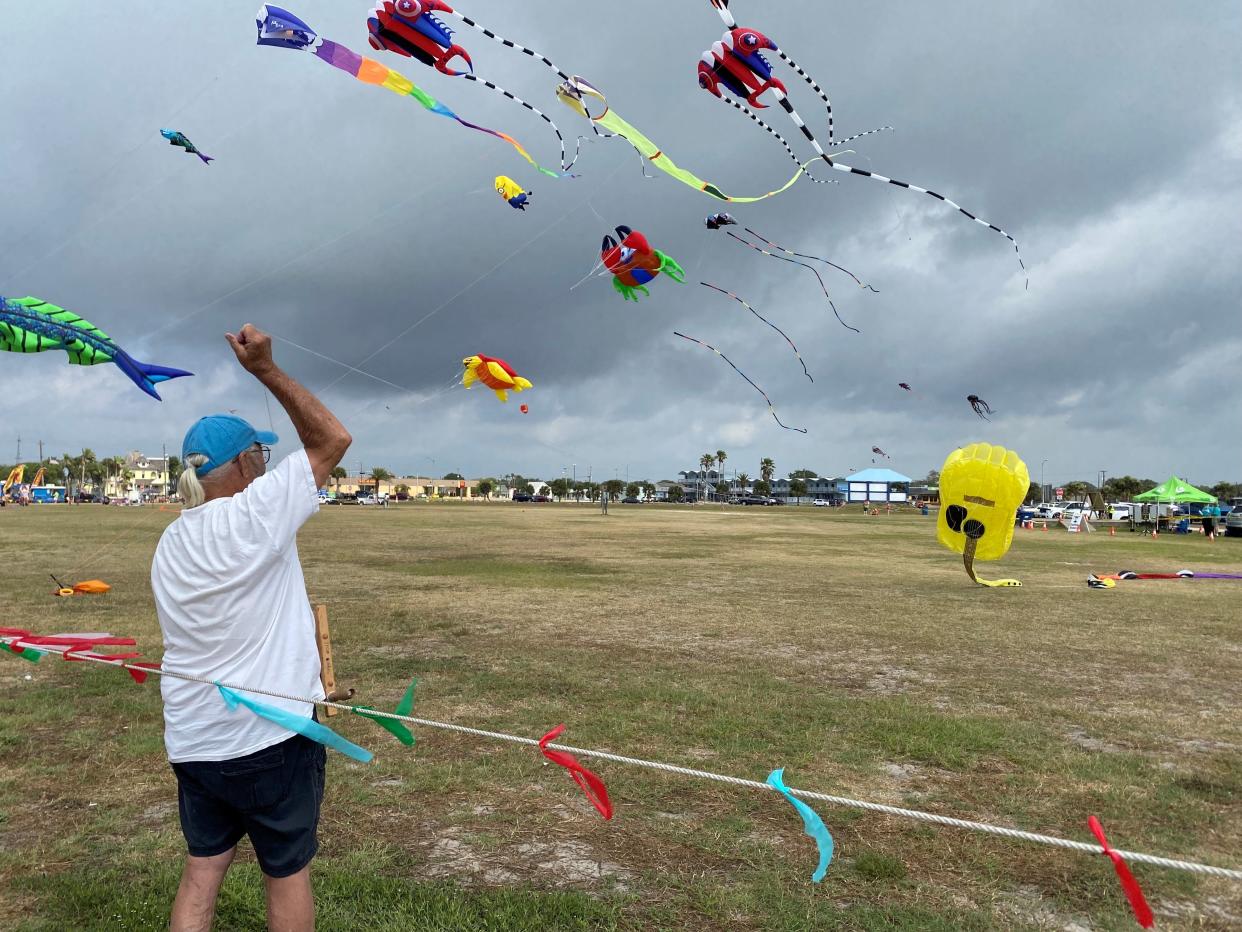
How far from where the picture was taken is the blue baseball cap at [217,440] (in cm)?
236

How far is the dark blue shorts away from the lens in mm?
2211

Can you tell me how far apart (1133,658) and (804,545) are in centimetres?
1872

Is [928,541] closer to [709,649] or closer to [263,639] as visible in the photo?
[709,649]

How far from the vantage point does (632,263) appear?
29.6ft

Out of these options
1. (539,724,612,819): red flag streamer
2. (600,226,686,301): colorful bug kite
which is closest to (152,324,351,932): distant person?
(539,724,612,819): red flag streamer

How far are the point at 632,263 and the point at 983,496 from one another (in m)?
4.58

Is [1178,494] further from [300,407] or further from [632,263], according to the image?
[300,407]

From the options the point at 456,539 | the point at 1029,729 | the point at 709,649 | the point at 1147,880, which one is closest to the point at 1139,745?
the point at 1029,729

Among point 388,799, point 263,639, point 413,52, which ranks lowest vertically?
point 388,799

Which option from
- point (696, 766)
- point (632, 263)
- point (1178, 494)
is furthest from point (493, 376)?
point (1178, 494)

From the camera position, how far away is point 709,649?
8.75m

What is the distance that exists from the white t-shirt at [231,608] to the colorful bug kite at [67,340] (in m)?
3.59

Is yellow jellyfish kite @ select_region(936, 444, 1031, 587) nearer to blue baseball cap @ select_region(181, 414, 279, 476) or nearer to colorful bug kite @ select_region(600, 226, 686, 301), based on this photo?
colorful bug kite @ select_region(600, 226, 686, 301)

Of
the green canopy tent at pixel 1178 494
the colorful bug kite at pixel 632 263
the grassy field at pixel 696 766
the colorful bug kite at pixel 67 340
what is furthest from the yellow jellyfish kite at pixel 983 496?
the green canopy tent at pixel 1178 494
